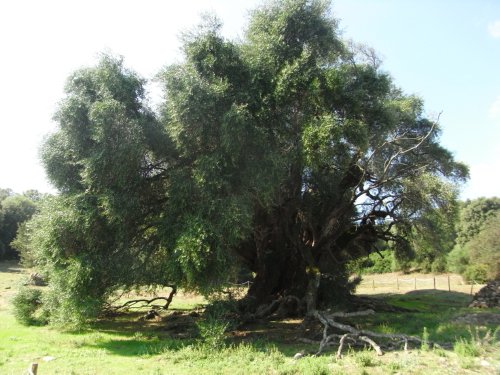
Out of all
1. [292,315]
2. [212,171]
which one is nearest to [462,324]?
[292,315]

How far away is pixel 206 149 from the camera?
53.2 feet

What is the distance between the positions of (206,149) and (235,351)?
24.4 ft

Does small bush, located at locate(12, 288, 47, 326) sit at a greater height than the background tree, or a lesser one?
lesser

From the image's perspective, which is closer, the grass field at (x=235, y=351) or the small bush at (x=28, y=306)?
the grass field at (x=235, y=351)

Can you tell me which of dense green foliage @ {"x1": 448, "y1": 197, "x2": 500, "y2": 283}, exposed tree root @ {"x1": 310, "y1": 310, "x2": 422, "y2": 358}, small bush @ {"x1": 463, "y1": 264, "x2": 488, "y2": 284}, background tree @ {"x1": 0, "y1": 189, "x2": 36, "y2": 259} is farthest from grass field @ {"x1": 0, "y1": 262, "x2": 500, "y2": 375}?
background tree @ {"x1": 0, "y1": 189, "x2": 36, "y2": 259}

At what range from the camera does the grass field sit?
10664 mm

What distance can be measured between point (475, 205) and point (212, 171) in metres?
61.3

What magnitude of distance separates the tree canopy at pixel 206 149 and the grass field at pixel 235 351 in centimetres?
203

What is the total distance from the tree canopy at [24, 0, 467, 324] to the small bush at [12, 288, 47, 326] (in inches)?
165

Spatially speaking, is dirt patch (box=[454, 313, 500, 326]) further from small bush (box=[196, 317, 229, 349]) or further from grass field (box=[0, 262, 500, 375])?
small bush (box=[196, 317, 229, 349])

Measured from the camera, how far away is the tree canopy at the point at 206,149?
583 inches

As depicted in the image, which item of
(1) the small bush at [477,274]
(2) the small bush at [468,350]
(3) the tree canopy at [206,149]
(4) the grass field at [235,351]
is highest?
(3) the tree canopy at [206,149]

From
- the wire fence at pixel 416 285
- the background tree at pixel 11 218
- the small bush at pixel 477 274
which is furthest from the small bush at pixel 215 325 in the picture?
the background tree at pixel 11 218

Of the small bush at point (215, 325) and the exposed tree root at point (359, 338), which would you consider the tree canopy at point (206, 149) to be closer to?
the small bush at point (215, 325)
